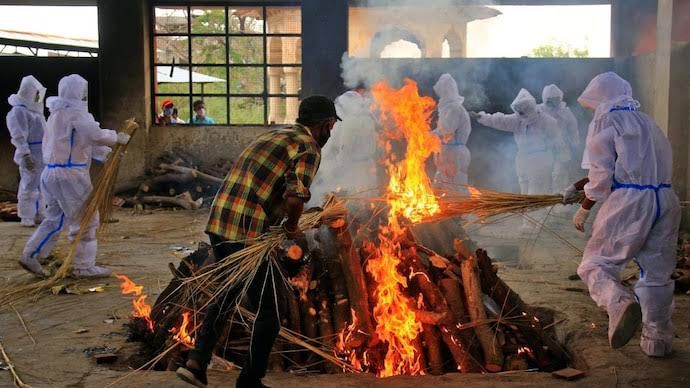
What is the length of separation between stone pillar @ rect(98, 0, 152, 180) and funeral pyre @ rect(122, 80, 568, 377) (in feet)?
29.0

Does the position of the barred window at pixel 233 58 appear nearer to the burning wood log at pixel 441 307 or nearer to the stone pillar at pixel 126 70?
the stone pillar at pixel 126 70

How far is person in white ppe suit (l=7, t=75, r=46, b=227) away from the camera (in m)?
11.3

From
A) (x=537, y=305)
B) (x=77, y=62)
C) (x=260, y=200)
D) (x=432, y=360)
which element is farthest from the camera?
(x=77, y=62)

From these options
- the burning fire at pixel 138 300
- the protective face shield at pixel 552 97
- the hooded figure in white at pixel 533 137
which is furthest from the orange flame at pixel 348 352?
the protective face shield at pixel 552 97

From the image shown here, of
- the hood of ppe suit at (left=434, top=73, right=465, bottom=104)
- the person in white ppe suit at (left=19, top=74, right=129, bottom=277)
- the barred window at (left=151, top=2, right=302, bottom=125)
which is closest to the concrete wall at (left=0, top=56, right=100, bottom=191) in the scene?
the barred window at (left=151, top=2, right=302, bottom=125)

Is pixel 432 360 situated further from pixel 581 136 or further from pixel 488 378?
pixel 581 136

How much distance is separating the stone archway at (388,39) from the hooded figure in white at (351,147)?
420 cm

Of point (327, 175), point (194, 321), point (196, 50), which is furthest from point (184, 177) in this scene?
point (194, 321)

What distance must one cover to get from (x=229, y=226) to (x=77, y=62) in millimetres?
11623

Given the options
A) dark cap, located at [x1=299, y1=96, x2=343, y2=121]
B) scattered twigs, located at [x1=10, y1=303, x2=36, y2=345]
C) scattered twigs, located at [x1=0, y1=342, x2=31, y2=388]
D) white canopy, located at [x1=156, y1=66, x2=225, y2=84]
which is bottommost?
scattered twigs, located at [x1=10, y1=303, x2=36, y2=345]

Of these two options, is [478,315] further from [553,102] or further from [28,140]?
[28,140]

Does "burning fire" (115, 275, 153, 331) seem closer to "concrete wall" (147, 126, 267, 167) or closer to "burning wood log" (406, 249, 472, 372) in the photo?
"burning wood log" (406, 249, 472, 372)

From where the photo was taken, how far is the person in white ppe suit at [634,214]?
4.76 m

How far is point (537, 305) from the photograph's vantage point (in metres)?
6.14
